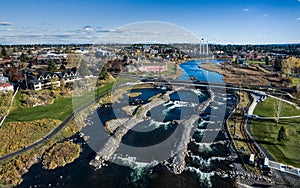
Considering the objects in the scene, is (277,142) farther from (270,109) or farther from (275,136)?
(270,109)

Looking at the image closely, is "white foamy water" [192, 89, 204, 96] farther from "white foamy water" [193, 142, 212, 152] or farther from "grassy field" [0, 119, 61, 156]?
"grassy field" [0, 119, 61, 156]

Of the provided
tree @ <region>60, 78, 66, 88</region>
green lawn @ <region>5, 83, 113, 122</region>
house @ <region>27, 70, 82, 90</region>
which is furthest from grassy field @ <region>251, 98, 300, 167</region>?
house @ <region>27, 70, 82, 90</region>

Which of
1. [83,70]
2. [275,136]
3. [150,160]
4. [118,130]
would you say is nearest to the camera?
[150,160]

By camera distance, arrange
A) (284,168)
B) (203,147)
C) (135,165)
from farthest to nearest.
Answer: (203,147) → (135,165) → (284,168)

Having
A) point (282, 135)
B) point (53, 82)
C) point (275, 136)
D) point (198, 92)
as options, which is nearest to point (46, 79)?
point (53, 82)

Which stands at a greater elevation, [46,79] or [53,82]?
[46,79]

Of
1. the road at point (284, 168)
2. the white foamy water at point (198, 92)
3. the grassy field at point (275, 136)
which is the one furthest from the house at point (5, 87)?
the road at point (284, 168)

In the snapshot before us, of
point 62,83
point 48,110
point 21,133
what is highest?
point 62,83

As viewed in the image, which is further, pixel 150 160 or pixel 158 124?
pixel 158 124

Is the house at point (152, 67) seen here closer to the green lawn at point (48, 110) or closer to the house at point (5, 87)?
the green lawn at point (48, 110)
